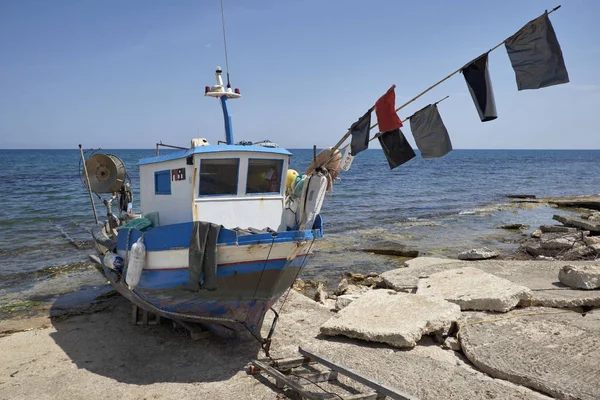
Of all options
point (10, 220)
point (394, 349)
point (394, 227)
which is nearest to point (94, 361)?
point (394, 349)

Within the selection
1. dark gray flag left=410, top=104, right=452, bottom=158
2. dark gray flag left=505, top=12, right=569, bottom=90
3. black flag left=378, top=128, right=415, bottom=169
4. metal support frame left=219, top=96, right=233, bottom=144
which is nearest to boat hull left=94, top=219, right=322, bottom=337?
black flag left=378, top=128, right=415, bottom=169

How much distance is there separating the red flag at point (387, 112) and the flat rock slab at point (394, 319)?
2.89 metres

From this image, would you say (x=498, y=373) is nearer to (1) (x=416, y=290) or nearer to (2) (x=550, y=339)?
(2) (x=550, y=339)

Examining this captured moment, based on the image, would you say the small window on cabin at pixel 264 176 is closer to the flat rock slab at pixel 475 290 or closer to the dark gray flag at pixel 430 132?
the dark gray flag at pixel 430 132

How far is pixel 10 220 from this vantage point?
75.4 feet

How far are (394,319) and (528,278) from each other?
413 cm

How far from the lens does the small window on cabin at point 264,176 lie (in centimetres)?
788

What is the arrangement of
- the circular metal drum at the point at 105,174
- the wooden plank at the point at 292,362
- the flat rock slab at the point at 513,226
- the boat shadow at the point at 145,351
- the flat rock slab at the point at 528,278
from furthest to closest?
the flat rock slab at the point at 513,226 → the circular metal drum at the point at 105,174 → the flat rock slab at the point at 528,278 → the boat shadow at the point at 145,351 → the wooden plank at the point at 292,362

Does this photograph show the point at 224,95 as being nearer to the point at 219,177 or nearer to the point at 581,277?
the point at 219,177

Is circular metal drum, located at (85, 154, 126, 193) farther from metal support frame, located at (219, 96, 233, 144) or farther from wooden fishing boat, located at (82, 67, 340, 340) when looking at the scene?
metal support frame, located at (219, 96, 233, 144)

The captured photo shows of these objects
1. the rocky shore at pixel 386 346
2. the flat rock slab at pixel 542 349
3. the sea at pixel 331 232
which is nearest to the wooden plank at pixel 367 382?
the rocky shore at pixel 386 346

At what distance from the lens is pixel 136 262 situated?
7.51 metres

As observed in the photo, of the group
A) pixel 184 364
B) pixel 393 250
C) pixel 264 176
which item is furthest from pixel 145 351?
pixel 393 250

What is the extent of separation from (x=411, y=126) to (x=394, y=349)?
3435 millimetres
